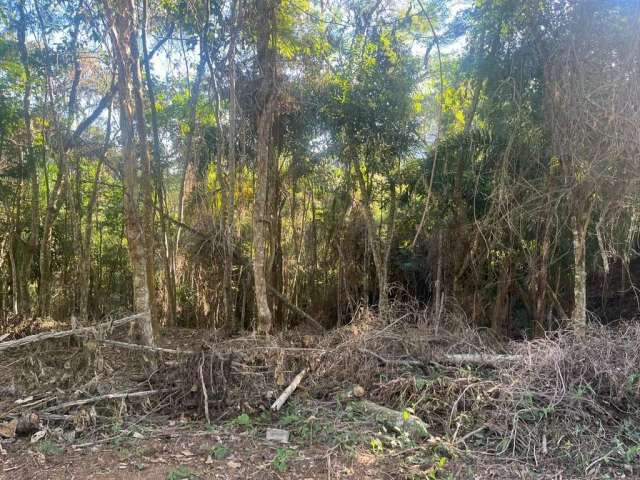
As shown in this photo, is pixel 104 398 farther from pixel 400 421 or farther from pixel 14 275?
pixel 14 275

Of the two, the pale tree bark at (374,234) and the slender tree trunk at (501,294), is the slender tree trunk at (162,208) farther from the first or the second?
the slender tree trunk at (501,294)

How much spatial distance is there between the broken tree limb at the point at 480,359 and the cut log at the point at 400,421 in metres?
1.00

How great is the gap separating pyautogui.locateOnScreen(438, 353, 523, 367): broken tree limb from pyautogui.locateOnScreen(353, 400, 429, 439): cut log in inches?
39.3

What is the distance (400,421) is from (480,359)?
136 cm

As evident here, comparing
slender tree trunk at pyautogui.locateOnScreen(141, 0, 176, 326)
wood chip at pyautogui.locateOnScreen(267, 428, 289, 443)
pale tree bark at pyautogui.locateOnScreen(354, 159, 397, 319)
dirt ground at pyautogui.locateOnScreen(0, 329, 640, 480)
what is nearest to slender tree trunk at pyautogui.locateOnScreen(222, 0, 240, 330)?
slender tree trunk at pyautogui.locateOnScreen(141, 0, 176, 326)

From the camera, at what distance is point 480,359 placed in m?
4.68

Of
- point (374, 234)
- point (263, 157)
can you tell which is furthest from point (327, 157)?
point (263, 157)

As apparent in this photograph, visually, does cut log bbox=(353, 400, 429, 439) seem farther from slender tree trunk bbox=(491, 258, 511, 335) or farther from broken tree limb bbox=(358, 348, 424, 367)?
slender tree trunk bbox=(491, 258, 511, 335)

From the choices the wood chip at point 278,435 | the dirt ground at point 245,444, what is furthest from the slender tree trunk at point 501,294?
the wood chip at point 278,435

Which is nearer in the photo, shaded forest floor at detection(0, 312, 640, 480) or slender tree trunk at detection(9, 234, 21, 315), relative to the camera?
shaded forest floor at detection(0, 312, 640, 480)

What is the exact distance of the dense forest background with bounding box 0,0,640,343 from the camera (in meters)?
5.61

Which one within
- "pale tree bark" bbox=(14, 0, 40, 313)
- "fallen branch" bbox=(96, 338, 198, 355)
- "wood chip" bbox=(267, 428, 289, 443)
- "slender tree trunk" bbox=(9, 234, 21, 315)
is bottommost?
"wood chip" bbox=(267, 428, 289, 443)

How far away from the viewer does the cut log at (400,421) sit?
12.1 feet

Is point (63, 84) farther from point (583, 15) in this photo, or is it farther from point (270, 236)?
point (583, 15)
